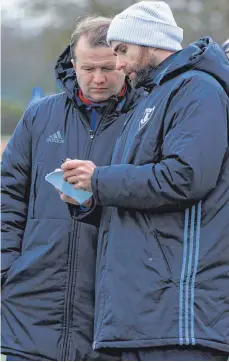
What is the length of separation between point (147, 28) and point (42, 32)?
13.2 metres

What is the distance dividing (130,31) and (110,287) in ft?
3.28

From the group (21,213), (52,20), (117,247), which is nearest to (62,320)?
(21,213)

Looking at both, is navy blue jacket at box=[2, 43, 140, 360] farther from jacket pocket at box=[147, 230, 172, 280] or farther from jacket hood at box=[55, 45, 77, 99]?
jacket pocket at box=[147, 230, 172, 280]

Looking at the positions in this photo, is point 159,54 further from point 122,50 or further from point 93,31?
point 93,31

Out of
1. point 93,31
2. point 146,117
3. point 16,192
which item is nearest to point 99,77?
point 93,31

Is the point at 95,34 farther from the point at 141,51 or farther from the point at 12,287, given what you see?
the point at 12,287

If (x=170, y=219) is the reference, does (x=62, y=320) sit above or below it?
below

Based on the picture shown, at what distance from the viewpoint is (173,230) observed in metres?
3.34

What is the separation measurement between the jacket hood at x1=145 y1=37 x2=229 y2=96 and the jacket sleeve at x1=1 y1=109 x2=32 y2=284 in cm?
99

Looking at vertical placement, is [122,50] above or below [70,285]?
above

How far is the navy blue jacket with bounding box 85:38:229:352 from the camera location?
3.31 m

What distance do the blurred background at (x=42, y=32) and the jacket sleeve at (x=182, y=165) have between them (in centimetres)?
905

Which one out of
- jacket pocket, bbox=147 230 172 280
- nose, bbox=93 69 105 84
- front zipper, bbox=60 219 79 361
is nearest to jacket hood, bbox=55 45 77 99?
nose, bbox=93 69 105 84

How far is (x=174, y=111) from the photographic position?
342cm
